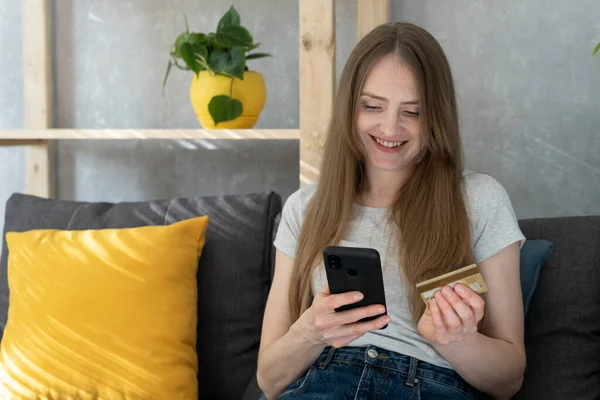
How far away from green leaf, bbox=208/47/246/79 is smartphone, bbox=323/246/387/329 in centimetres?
86

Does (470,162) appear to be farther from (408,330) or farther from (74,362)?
(74,362)

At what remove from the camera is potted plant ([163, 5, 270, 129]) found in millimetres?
1859

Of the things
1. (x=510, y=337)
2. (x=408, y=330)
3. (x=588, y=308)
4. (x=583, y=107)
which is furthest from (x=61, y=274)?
(x=583, y=107)

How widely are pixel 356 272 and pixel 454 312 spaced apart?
15cm

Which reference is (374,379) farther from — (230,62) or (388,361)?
(230,62)

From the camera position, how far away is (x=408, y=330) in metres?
1.32

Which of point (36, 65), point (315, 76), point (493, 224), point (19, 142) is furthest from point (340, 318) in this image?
point (36, 65)

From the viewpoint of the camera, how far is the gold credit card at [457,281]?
109 centimetres

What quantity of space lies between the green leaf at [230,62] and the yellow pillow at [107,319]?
1.34 feet

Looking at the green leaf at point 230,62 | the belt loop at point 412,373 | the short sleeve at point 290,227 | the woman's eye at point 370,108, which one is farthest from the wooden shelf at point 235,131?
the belt loop at point 412,373

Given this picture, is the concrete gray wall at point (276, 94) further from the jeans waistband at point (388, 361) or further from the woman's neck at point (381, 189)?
the jeans waistband at point (388, 361)

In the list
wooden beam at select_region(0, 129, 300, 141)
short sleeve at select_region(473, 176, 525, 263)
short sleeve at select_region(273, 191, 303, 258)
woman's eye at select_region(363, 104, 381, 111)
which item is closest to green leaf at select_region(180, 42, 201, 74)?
wooden beam at select_region(0, 129, 300, 141)

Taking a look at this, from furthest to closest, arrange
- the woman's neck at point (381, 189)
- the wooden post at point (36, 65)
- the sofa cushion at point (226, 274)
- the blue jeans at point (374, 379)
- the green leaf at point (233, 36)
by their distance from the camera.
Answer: the wooden post at point (36, 65), the green leaf at point (233, 36), the sofa cushion at point (226, 274), the woman's neck at point (381, 189), the blue jeans at point (374, 379)


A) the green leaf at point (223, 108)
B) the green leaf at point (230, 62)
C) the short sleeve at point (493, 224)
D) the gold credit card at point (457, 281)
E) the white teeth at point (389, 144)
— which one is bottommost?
the gold credit card at point (457, 281)
